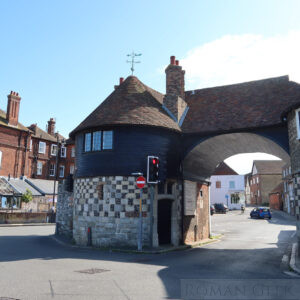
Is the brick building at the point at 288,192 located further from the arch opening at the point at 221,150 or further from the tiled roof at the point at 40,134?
the tiled roof at the point at 40,134

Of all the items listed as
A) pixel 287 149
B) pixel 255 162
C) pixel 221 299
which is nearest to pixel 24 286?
pixel 221 299

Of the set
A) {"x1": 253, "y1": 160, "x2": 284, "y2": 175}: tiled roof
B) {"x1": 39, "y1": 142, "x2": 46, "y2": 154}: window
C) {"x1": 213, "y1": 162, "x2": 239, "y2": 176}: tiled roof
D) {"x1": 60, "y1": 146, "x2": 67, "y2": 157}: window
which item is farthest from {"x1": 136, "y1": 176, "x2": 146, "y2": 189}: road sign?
{"x1": 253, "y1": 160, "x2": 284, "y2": 175}: tiled roof

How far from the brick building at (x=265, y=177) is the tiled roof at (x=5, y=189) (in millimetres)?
56820

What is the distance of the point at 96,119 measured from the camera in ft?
54.6

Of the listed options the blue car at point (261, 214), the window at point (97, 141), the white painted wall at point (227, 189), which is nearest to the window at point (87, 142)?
the window at point (97, 141)

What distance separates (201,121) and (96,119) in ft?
20.0

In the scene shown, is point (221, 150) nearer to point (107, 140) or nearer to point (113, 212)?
point (107, 140)

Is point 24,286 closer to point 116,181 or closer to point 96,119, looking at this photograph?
point 116,181

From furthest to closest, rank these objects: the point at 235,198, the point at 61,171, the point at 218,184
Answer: the point at 218,184, the point at 235,198, the point at 61,171

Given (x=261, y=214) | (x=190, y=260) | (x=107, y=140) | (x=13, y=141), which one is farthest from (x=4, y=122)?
(x=261, y=214)

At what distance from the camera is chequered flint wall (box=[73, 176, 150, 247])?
49.1 feet

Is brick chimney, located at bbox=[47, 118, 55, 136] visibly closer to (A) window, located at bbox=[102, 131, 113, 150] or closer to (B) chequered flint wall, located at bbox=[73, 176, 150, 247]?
(A) window, located at bbox=[102, 131, 113, 150]

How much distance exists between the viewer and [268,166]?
244 feet

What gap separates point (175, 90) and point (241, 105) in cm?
410
